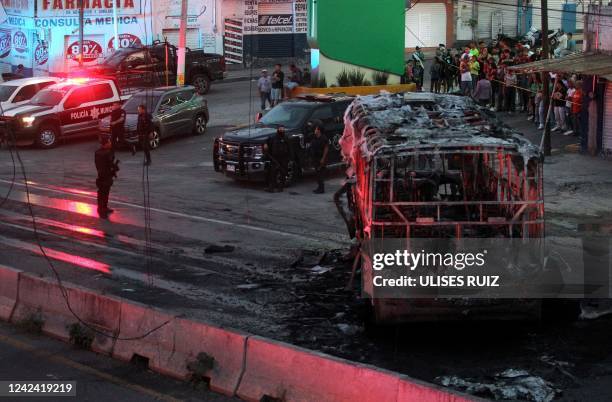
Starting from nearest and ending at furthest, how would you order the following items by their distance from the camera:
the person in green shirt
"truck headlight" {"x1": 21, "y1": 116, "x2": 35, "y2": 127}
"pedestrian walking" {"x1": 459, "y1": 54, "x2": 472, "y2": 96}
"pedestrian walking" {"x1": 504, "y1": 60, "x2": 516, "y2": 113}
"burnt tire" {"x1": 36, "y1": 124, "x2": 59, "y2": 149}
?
"truck headlight" {"x1": 21, "y1": 116, "x2": 35, "y2": 127} → "burnt tire" {"x1": 36, "y1": 124, "x2": 59, "y2": 149} → "pedestrian walking" {"x1": 504, "y1": 60, "x2": 516, "y2": 113} → "pedestrian walking" {"x1": 459, "y1": 54, "x2": 472, "y2": 96} → the person in green shirt

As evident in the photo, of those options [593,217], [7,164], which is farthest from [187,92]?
[593,217]

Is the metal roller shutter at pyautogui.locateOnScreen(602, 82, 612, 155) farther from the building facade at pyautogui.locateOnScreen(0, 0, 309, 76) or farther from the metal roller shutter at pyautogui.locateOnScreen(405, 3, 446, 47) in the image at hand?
the metal roller shutter at pyautogui.locateOnScreen(405, 3, 446, 47)

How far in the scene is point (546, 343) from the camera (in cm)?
1062

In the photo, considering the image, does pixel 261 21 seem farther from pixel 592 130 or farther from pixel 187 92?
pixel 592 130

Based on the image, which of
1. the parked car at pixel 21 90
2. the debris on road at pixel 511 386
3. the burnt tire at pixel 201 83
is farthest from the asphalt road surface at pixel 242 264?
the burnt tire at pixel 201 83

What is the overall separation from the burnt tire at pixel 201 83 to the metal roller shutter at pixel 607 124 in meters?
17.3

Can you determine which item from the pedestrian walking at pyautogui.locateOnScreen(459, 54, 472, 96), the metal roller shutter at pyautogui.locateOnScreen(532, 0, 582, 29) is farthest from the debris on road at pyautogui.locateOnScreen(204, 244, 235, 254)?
the metal roller shutter at pyautogui.locateOnScreen(532, 0, 582, 29)

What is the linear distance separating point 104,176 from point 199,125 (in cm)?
1092

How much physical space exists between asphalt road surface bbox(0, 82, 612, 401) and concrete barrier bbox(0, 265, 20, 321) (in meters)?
1.44

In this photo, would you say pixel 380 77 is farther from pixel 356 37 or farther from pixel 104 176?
pixel 104 176

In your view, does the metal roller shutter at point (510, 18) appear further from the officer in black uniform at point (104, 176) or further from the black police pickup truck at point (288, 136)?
the officer in black uniform at point (104, 176)

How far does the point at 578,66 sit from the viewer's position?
70.1ft

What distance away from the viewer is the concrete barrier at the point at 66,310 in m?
10.3

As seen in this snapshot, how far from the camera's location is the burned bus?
10.4m
